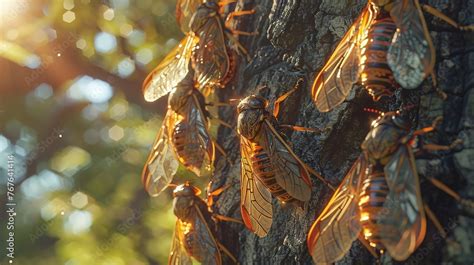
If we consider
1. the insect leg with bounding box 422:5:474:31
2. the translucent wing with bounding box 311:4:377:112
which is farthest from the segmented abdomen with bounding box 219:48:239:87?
Answer: the insect leg with bounding box 422:5:474:31

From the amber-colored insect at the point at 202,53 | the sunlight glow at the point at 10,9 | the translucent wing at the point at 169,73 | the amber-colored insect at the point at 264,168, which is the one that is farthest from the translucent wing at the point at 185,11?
the amber-colored insect at the point at 264,168

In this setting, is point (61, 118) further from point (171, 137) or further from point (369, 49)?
point (369, 49)

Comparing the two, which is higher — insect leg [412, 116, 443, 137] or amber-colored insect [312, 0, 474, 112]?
amber-colored insect [312, 0, 474, 112]

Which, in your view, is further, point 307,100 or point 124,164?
point 124,164

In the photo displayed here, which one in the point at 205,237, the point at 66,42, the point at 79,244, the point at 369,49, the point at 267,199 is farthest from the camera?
the point at 66,42

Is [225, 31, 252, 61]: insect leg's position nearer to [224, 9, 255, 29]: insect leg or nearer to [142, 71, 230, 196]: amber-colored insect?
[224, 9, 255, 29]: insect leg

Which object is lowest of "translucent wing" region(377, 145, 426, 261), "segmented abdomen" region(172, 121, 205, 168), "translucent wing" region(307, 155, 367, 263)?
"segmented abdomen" region(172, 121, 205, 168)

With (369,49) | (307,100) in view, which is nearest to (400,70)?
(369,49)
